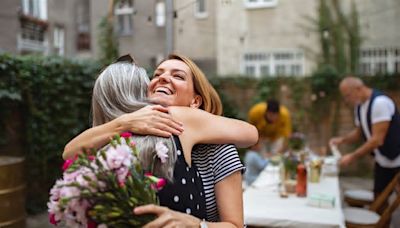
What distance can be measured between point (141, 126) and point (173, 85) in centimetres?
26

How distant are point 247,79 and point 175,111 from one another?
6.57 m

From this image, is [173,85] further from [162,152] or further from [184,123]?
[162,152]

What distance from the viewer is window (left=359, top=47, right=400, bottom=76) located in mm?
10008

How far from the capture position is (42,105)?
4.62 m

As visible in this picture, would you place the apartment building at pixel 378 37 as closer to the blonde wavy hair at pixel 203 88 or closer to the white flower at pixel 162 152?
A: the blonde wavy hair at pixel 203 88

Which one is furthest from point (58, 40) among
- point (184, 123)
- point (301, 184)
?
point (184, 123)

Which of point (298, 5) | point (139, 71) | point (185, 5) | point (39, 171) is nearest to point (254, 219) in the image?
point (139, 71)

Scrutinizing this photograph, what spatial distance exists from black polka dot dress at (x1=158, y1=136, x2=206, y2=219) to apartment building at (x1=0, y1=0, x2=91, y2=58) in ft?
16.9

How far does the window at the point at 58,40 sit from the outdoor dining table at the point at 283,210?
5873mm

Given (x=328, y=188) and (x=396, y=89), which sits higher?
(x=396, y=89)

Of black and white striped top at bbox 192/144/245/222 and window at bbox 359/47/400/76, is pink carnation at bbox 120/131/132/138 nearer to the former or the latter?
black and white striped top at bbox 192/144/245/222

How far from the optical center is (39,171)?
4.77 m

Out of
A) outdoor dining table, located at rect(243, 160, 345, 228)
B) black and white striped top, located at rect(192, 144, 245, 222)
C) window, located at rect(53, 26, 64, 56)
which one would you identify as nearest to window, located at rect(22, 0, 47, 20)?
window, located at rect(53, 26, 64, 56)

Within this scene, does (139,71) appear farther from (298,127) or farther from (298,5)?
(298,5)
